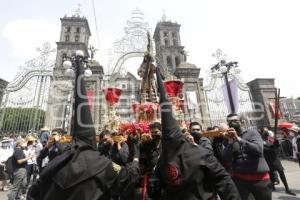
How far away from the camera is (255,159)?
125 inches

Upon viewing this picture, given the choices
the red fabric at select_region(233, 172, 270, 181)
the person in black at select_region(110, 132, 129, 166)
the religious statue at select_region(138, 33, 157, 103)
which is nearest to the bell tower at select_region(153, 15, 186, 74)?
the religious statue at select_region(138, 33, 157, 103)

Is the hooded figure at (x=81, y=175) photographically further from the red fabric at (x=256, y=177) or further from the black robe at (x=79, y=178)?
the red fabric at (x=256, y=177)

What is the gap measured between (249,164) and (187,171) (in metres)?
1.88

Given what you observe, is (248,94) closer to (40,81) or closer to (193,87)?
(193,87)

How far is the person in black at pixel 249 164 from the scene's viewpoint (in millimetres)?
3023

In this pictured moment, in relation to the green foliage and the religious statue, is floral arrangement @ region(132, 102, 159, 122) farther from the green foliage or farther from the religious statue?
the green foliage

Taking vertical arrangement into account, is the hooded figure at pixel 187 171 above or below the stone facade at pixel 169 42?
below

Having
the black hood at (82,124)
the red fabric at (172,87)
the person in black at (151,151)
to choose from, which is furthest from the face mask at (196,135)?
the red fabric at (172,87)

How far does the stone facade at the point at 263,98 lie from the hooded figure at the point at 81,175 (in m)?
17.0

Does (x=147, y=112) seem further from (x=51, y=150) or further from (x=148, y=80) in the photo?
(x=51, y=150)

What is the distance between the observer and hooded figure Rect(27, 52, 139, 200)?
173 cm

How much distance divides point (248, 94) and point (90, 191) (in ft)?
59.5

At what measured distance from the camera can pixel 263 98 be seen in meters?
16.5

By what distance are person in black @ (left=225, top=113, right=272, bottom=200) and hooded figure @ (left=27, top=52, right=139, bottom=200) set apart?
198 cm
